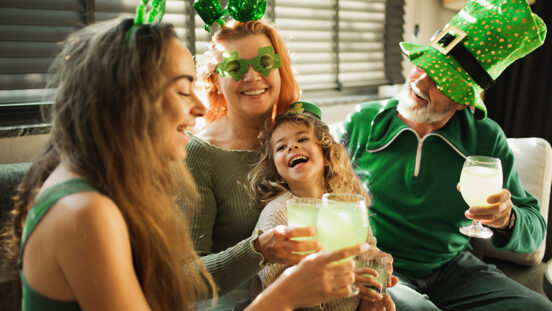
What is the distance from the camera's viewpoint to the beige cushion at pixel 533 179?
102 inches

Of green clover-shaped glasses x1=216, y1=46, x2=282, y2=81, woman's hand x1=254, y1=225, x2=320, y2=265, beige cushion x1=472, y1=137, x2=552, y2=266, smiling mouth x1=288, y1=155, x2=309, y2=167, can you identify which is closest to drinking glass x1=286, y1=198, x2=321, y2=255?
woman's hand x1=254, y1=225, x2=320, y2=265

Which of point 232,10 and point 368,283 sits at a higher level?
point 232,10

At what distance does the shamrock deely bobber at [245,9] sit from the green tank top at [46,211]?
120cm

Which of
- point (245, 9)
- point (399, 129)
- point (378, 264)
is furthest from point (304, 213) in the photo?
point (399, 129)

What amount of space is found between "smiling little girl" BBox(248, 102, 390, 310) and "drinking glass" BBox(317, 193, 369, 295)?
407 millimetres

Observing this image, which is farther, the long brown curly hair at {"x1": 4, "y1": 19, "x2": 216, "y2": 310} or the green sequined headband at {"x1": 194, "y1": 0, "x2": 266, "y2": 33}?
the green sequined headband at {"x1": 194, "y1": 0, "x2": 266, "y2": 33}

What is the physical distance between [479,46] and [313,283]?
5.05 feet

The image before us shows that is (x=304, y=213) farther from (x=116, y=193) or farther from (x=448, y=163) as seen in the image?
(x=448, y=163)

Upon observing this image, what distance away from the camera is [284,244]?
135 cm

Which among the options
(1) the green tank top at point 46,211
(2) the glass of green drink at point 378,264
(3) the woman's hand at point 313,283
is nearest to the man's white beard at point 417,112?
(2) the glass of green drink at point 378,264

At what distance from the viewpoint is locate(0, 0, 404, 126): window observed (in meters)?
2.51

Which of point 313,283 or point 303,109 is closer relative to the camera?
point 313,283

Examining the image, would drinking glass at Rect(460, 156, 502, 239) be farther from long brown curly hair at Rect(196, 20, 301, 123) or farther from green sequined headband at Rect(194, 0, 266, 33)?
green sequined headband at Rect(194, 0, 266, 33)

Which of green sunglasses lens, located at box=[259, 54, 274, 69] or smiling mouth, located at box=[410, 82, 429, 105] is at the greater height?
green sunglasses lens, located at box=[259, 54, 274, 69]
